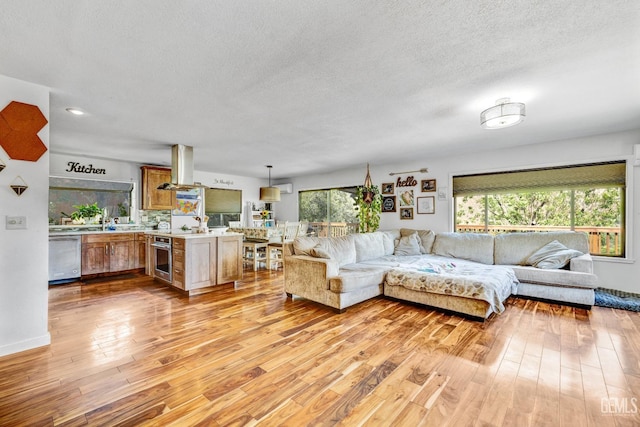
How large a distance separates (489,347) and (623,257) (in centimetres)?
334

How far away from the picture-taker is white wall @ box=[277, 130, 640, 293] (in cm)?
391

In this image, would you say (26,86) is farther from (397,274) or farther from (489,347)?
(489,347)

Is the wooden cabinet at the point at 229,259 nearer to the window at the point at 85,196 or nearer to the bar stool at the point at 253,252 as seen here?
the bar stool at the point at 253,252

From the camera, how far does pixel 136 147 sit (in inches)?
187

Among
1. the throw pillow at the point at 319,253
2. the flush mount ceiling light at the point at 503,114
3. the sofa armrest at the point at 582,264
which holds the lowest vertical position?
the sofa armrest at the point at 582,264

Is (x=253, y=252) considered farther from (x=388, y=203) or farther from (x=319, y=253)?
(x=388, y=203)

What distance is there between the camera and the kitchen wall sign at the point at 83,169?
17.6ft

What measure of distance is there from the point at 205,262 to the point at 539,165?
5665mm

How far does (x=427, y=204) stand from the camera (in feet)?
18.9

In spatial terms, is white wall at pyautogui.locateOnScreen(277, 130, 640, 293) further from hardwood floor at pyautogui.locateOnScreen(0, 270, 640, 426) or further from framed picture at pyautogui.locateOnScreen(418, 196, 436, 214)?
hardwood floor at pyautogui.locateOnScreen(0, 270, 640, 426)

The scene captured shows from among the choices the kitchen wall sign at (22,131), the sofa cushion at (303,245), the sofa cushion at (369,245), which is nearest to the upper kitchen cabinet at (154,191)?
the kitchen wall sign at (22,131)

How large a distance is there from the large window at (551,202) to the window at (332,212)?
2.71 metres

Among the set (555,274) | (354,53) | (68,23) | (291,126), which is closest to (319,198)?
(291,126)

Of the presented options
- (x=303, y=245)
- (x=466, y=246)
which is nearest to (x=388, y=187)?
(x=466, y=246)
